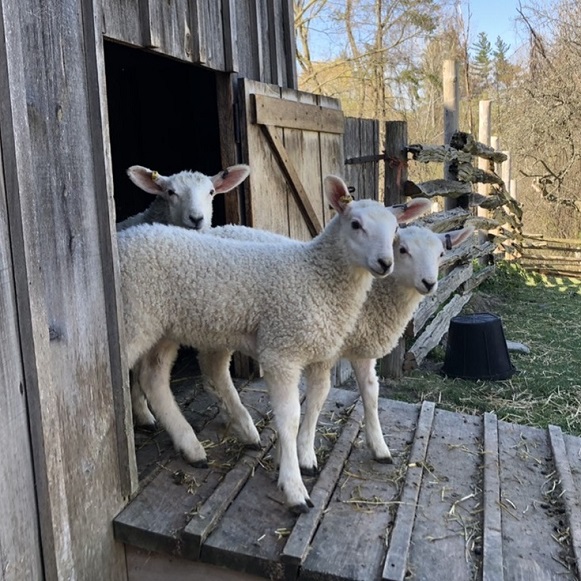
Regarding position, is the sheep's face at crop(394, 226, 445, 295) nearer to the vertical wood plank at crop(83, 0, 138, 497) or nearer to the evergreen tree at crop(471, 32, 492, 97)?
the vertical wood plank at crop(83, 0, 138, 497)

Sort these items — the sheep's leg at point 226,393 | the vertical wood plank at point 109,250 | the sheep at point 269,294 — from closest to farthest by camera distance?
the vertical wood plank at point 109,250 → the sheep at point 269,294 → the sheep's leg at point 226,393

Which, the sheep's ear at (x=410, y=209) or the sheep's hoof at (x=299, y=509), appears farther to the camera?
the sheep's ear at (x=410, y=209)

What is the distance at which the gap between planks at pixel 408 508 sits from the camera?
2623 millimetres

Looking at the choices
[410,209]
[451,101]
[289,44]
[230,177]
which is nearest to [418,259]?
[410,209]

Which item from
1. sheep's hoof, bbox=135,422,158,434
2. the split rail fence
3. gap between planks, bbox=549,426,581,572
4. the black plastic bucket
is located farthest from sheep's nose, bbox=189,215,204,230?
the black plastic bucket

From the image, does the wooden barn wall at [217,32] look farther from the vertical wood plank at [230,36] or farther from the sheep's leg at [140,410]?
the sheep's leg at [140,410]

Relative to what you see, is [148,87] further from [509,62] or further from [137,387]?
[509,62]

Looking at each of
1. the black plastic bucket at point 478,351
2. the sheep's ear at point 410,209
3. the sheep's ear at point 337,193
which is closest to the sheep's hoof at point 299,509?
the sheep's ear at point 337,193

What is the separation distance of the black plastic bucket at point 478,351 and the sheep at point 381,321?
3.25 meters

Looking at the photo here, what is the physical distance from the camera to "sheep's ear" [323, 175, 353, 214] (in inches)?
127

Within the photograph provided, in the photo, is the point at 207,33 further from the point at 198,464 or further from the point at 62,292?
the point at 198,464

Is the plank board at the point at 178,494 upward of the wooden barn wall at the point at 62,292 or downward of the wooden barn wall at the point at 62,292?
downward

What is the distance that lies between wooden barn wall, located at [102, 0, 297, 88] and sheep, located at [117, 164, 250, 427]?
720mm

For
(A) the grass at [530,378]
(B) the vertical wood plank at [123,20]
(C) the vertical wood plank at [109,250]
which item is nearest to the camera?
(C) the vertical wood plank at [109,250]
